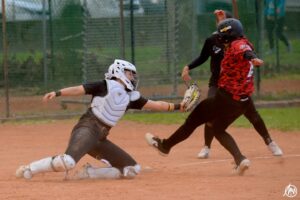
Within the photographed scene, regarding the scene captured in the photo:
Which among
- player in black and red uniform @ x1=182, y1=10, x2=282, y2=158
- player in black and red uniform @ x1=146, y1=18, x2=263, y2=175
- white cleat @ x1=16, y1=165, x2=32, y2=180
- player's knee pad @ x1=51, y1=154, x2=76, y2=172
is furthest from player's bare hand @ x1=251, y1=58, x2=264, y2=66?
white cleat @ x1=16, y1=165, x2=32, y2=180

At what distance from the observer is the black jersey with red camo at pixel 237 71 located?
37.7 feet

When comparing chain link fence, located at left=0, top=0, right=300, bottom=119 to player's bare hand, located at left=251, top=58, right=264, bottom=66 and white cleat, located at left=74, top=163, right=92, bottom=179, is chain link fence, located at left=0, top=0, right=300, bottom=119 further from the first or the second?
player's bare hand, located at left=251, top=58, right=264, bottom=66

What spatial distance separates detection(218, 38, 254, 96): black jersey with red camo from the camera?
37.7ft

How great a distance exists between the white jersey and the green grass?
6147mm

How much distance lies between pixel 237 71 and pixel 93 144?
6.62 ft

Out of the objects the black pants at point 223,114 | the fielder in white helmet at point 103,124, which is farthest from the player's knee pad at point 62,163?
the black pants at point 223,114

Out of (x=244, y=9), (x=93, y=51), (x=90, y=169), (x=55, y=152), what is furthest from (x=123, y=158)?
(x=244, y=9)

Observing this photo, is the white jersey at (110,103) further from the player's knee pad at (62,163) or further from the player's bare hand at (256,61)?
the player's bare hand at (256,61)

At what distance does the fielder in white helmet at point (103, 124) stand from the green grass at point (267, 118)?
19.5 feet

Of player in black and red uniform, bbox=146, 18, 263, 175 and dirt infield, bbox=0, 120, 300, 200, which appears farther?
player in black and red uniform, bbox=146, 18, 263, 175

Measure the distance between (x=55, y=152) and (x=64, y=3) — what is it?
604cm

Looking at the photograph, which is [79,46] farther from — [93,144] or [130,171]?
[93,144]

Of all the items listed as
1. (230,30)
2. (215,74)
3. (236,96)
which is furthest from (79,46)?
(236,96)

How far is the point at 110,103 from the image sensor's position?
36.3 ft
